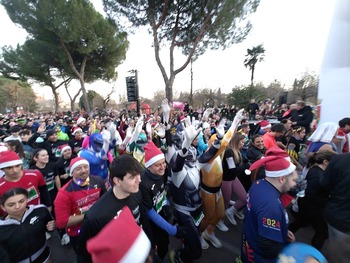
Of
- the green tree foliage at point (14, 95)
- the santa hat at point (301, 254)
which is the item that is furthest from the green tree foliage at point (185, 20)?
the green tree foliage at point (14, 95)

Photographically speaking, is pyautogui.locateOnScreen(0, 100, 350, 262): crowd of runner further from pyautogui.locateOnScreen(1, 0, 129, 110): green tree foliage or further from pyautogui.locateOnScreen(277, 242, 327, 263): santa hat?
pyautogui.locateOnScreen(1, 0, 129, 110): green tree foliage

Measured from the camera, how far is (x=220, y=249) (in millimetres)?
3213

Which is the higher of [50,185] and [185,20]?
[185,20]

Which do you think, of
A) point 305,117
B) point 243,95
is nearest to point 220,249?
point 305,117

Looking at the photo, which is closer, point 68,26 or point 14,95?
point 68,26

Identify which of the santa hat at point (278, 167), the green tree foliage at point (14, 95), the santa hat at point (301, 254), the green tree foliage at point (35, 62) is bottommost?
the santa hat at point (301, 254)

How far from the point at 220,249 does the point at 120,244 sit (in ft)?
9.32

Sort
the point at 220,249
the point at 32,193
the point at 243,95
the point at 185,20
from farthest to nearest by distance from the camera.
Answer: the point at 243,95 < the point at 185,20 < the point at 220,249 < the point at 32,193

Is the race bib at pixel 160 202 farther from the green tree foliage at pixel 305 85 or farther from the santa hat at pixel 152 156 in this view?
the green tree foliage at pixel 305 85

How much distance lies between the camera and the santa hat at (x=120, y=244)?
0.88 metres

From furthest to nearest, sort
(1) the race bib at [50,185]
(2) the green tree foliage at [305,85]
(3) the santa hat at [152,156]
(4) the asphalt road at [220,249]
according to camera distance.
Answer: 1. (2) the green tree foliage at [305,85]
2. (1) the race bib at [50,185]
3. (4) the asphalt road at [220,249]
4. (3) the santa hat at [152,156]

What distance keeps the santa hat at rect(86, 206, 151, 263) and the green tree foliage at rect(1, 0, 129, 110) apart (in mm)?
16829

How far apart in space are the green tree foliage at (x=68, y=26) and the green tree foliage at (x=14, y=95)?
21688 millimetres

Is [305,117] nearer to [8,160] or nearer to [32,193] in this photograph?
[32,193]
